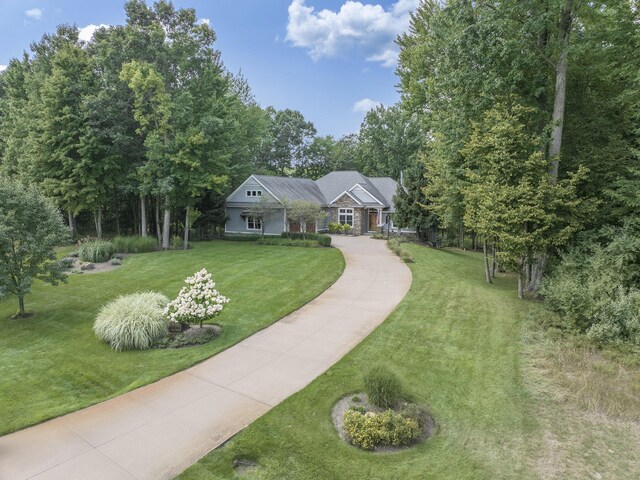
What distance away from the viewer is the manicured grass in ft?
21.5

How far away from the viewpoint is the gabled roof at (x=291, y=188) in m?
29.1

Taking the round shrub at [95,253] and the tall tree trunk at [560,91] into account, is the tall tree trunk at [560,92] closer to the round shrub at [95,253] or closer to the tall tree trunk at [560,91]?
the tall tree trunk at [560,91]

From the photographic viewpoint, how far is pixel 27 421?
18.1 feet

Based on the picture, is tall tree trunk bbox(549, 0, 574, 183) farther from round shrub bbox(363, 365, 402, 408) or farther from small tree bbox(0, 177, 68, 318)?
small tree bbox(0, 177, 68, 318)

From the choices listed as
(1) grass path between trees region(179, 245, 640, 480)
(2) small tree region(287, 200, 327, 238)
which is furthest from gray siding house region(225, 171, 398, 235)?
(1) grass path between trees region(179, 245, 640, 480)

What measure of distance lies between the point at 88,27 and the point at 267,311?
2588 cm

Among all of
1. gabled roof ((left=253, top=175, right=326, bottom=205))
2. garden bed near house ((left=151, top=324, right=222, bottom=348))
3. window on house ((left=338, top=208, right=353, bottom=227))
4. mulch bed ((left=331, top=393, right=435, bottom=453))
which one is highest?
gabled roof ((left=253, top=175, right=326, bottom=205))

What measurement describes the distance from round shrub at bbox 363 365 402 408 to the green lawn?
50 cm

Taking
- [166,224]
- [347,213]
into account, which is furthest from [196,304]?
[347,213]

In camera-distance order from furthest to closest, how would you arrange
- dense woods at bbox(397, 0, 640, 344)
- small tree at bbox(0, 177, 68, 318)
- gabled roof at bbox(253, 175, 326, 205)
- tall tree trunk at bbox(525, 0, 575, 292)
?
gabled roof at bbox(253, 175, 326, 205), tall tree trunk at bbox(525, 0, 575, 292), dense woods at bbox(397, 0, 640, 344), small tree at bbox(0, 177, 68, 318)

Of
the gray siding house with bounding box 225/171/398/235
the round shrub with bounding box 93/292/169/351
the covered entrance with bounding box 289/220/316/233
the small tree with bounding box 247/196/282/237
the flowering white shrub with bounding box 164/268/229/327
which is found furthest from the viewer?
the covered entrance with bounding box 289/220/316/233

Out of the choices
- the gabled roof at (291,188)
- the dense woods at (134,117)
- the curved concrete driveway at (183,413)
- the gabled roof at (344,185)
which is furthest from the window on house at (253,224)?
the curved concrete driveway at (183,413)

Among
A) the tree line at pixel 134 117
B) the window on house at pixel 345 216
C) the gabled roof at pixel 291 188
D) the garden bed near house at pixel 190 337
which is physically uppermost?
the tree line at pixel 134 117

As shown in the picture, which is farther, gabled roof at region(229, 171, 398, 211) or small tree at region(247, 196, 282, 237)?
gabled roof at region(229, 171, 398, 211)
